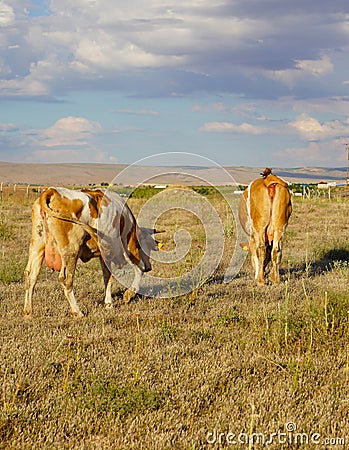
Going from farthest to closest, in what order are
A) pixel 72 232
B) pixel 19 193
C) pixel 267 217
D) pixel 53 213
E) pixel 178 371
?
1. pixel 19 193
2. pixel 267 217
3. pixel 72 232
4. pixel 53 213
5. pixel 178 371

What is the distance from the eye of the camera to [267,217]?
8.75 metres

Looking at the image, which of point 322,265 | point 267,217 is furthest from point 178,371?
point 322,265

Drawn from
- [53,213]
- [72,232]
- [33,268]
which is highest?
[53,213]

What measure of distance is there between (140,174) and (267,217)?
215 cm

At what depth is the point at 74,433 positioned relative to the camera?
3.97 metres

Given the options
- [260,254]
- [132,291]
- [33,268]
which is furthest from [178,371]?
[260,254]

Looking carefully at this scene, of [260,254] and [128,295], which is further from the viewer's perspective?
[260,254]

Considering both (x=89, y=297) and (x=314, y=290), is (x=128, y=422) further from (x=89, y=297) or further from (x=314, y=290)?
(x=314, y=290)

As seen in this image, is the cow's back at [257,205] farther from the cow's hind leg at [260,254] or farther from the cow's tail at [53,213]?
the cow's tail at [53,213]

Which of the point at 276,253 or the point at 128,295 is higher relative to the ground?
the point at 276,253

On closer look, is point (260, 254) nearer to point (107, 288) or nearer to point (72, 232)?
point (107, 288)

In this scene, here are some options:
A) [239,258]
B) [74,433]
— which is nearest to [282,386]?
[74,433]

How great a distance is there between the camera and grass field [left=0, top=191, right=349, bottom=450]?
3.97m

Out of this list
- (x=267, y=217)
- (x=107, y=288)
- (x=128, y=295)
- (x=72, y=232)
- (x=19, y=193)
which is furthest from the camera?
(x=19, y=193)
